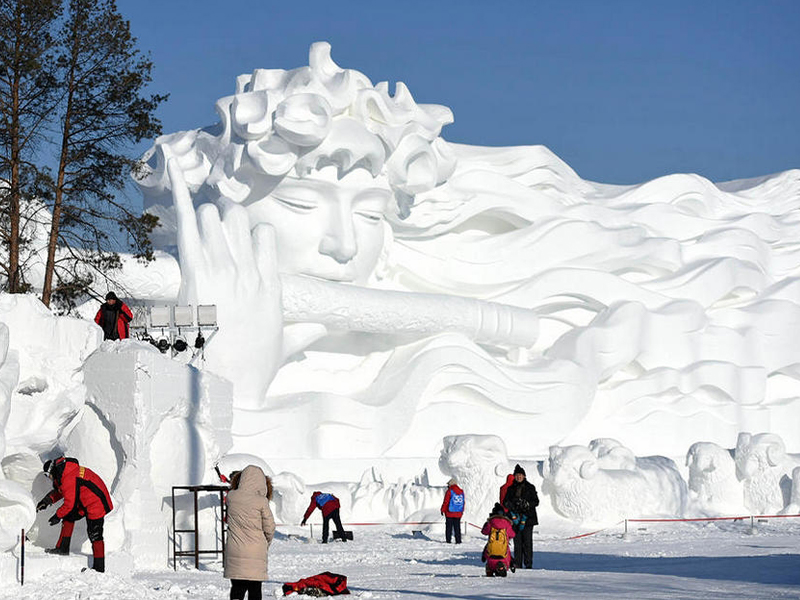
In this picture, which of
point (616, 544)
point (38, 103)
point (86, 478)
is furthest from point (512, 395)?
point (86, 478)

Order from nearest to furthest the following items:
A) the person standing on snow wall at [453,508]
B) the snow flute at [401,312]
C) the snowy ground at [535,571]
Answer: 1. the snowy ground at [535,571]
2. the person standing on snow wall at [453,508]
3. the snow flute at [401,312]

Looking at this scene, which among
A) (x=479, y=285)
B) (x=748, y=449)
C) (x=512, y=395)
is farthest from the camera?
(x=479, y=285)

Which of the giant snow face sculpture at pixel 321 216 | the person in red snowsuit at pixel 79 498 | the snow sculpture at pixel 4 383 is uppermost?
the giant snow face sculpture at pixel 321 216

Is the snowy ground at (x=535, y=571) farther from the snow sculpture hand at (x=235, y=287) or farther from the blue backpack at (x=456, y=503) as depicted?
the snow sculpture hand at (x=235, y=287)

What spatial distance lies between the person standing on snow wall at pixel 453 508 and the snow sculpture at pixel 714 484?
6632 millimetres

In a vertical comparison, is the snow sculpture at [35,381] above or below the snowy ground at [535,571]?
above

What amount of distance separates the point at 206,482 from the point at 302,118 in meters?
9.87

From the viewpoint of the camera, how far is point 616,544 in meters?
15.3

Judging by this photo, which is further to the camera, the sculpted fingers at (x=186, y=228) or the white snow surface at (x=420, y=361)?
the sculpted fingers at (x=186, y=228)

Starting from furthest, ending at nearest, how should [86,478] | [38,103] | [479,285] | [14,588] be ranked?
[479,285] < [38,103] < [86,478] < [14,588]

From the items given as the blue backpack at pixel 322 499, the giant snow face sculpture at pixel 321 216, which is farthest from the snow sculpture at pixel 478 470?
the giant snow face sculpture at pixel 321 216

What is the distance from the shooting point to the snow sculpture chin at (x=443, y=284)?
2181 centimetres

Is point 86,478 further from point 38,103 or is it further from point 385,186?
point 385,186

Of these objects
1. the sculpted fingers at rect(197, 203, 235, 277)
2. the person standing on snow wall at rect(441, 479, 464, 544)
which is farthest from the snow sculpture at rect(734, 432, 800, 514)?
the sculpted fingers at rect(197, 203, 235, 277)
